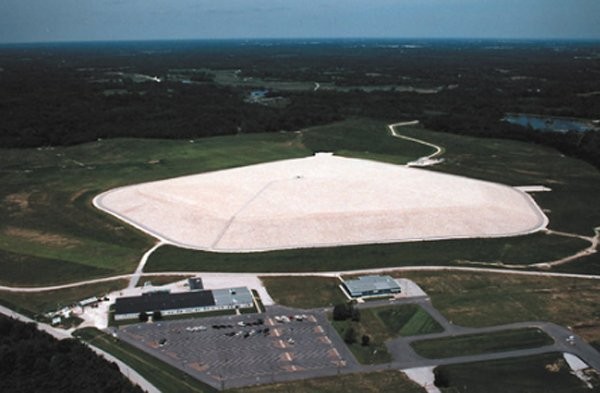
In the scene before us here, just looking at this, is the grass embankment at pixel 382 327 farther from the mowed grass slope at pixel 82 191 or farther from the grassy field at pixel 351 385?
the mowed grass slope at pixel 82 191

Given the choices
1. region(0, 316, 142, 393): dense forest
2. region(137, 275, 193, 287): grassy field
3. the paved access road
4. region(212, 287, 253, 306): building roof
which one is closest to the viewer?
region(0, 316, 142, 393): dense forest

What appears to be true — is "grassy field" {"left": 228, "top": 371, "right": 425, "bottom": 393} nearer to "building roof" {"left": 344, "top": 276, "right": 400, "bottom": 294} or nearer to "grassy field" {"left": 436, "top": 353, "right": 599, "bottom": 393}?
"grassy field" {"left": 436, "top": 353, "right": 599, "bottom": 393}

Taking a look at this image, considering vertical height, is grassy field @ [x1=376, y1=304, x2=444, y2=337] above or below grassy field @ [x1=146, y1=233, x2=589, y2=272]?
below

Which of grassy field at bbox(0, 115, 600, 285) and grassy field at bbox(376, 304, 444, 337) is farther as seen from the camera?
grassy field at bbox(0, 115, 600, 285)

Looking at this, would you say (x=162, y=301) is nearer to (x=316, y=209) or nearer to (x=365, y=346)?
(x=365, y=346)

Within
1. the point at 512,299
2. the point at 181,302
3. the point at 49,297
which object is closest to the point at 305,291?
the point at 181,302

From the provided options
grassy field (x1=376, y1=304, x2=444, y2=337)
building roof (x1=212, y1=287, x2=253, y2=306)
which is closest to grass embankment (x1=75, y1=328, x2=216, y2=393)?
building roof (x1=212, y1=287, x2=253, y2=306)

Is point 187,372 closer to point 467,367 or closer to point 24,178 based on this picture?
point 467,367
